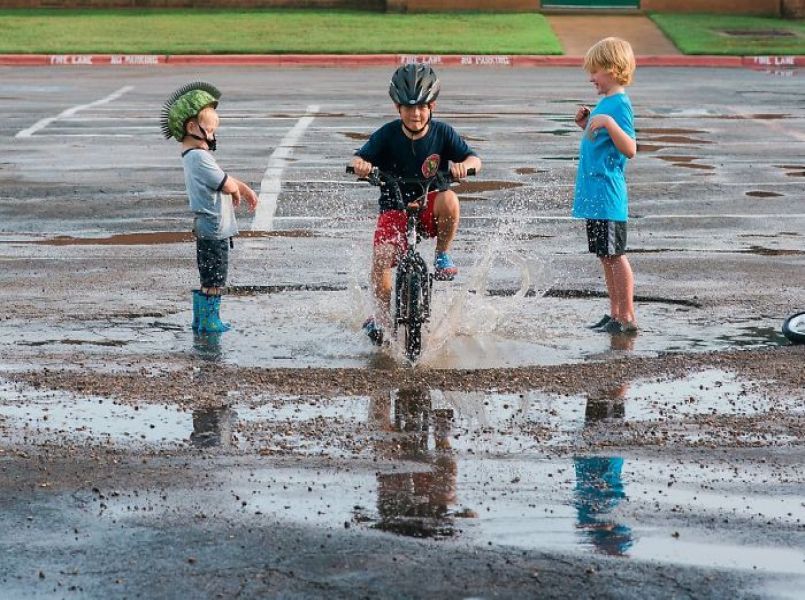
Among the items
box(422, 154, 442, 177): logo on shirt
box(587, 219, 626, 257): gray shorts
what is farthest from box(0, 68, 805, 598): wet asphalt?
box(422, 154, 442, 177): logo on shirt

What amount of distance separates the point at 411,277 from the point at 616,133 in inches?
61.2

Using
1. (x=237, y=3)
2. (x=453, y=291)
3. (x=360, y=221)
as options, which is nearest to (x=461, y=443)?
(x=453, y=291)

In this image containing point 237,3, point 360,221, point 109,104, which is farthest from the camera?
point 237,3

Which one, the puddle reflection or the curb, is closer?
the puddle reflection

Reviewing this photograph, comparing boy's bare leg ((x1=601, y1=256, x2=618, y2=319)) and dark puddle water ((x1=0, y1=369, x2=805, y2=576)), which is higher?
boy's bare leg ((x1=601, y1=256, x2=618, y2=319))

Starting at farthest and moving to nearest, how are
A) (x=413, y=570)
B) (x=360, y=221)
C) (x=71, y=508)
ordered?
(x=360, y=221)
(x=71, y=508)
(x=413, y=570)

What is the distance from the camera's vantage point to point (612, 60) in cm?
953

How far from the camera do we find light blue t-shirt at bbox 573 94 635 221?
9.70m

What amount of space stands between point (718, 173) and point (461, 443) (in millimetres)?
10421

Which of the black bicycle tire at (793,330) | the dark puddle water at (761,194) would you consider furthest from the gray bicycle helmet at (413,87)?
the dark puddle water at (761,194)

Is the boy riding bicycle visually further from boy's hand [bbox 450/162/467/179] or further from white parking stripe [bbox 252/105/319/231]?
white parking stripe [bbox 252/105/319/231]

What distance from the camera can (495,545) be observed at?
587cm

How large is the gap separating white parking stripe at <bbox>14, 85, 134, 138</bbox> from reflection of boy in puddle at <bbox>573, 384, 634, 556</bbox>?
14175 millimetres

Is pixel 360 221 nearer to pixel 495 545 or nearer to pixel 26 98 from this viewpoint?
pixel 495 545
